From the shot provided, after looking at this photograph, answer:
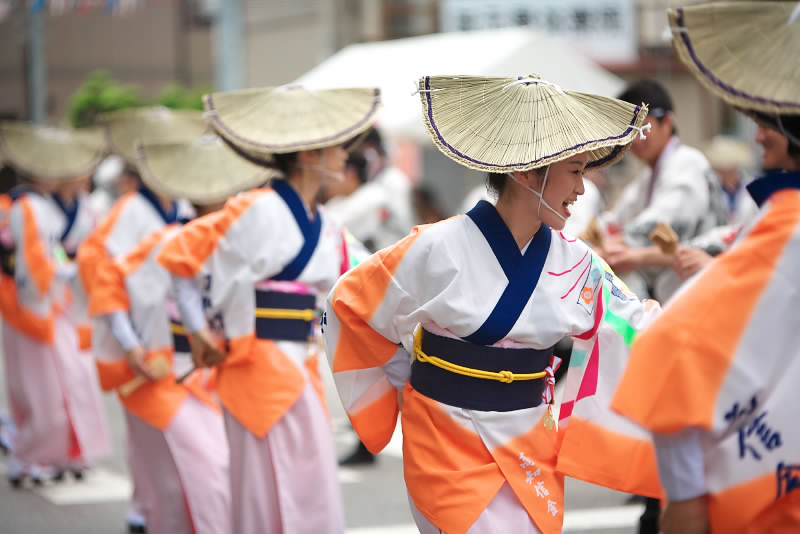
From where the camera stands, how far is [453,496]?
2.94 metres

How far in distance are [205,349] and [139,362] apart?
87cm

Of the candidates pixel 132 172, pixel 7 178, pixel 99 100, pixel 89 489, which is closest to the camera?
pixel 132 172

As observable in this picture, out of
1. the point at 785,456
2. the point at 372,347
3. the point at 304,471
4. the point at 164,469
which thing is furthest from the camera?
the point at 164,469

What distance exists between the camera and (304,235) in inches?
163

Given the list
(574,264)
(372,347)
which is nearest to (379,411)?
(372,347)

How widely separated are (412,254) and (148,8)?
3327cm

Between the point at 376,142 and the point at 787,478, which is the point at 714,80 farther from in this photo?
the point at 376,142

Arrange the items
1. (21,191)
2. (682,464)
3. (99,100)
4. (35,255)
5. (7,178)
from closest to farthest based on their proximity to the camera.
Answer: (682,464), (35,255), (21,191), (7,178), (99,100)

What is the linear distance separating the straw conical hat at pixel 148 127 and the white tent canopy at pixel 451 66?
7.84ft

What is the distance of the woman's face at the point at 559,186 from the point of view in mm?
2957

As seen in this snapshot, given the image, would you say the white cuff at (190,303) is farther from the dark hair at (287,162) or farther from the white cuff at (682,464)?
the white cuff at (682,464)

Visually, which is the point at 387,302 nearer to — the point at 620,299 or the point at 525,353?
the point at 525,353

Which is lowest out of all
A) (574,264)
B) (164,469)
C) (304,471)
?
(164,469)

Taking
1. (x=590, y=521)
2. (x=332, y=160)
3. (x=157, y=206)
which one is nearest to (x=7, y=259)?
(x=157, y=206)
